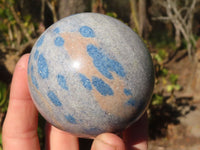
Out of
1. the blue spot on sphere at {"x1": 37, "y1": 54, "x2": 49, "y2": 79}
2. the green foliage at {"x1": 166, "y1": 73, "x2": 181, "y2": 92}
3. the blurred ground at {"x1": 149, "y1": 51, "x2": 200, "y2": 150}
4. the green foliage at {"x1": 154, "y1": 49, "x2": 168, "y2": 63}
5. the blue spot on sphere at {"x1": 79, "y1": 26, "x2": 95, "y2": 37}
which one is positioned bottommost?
the blurred ground at {"x1": 149, "y1": 51, "x2": 200, "y2": 150}

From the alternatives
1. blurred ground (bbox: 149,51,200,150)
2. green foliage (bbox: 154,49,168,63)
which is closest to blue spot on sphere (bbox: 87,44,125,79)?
green foliage (bbox: 154,49,168,63)

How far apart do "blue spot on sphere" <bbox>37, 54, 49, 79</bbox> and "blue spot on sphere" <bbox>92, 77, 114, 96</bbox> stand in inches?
13.1

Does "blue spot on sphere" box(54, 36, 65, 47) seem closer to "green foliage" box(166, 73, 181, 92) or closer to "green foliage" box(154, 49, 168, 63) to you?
"green foliage" box(154, 49, 168, 63)

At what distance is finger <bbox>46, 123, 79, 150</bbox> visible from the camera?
2.05 metres

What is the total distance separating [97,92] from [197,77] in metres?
4.20

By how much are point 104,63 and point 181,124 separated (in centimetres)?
311

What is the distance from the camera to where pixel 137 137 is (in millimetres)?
2047

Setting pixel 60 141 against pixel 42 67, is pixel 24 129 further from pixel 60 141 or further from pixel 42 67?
pixel 42 67

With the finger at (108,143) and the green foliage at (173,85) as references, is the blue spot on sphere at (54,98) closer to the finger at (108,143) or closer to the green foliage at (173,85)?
the finger at (108,143)

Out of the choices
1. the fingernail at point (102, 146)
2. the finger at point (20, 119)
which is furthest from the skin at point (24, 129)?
the fingernail at point (102, 146)

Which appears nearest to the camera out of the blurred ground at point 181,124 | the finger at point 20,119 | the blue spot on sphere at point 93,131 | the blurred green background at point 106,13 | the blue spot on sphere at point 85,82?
the blue spot on sphere at point 85,82

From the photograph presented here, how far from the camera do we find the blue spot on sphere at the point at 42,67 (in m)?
1.51

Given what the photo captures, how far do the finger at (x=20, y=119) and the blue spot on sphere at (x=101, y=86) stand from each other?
81 cm

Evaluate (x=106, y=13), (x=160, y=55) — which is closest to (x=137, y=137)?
(x=106, y=13)
